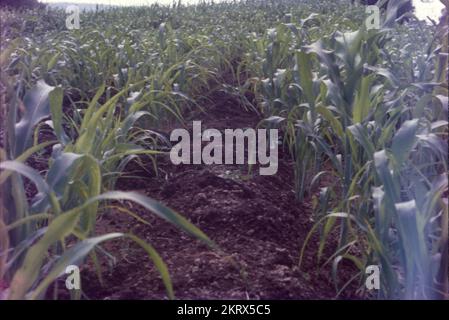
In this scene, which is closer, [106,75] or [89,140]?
[89,140]

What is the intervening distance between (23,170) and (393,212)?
0.80m

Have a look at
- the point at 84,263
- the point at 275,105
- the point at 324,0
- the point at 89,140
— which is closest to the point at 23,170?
the point at 89,140

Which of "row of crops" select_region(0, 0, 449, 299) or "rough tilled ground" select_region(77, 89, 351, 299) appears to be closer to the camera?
"row of crops" select_region(0, 0, 449, 299)

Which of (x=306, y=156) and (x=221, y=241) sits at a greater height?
(x=306, y=156)

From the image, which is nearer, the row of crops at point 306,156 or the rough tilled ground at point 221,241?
the row of crops at point 306,156

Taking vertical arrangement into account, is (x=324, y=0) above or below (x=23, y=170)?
above

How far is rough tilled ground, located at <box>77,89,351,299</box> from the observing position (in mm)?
1460

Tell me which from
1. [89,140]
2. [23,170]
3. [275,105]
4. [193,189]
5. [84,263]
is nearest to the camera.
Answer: [23,170]

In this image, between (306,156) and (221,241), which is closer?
(221,241)

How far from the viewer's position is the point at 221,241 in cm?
175

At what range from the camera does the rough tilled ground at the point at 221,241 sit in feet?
4.79

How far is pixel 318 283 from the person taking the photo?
61.5 inches
